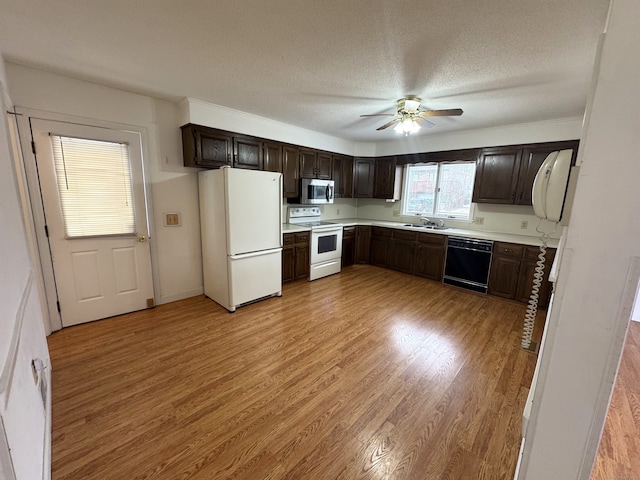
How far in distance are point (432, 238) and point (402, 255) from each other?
0.65 meters

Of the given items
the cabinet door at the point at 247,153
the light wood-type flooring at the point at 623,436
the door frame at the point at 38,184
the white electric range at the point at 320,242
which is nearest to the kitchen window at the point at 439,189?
the white electric range at the point at 320,242

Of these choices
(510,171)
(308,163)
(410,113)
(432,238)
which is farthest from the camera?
(308,163)

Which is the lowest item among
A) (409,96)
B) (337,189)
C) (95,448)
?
(95,448)

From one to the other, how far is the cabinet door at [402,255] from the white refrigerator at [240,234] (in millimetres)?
2295

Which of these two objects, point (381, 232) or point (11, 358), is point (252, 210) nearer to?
point (11, 358)

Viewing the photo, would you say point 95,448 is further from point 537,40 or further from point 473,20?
point 537,40

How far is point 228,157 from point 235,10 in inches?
78.2

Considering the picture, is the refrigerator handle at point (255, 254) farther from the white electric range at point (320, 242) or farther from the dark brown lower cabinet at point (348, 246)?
the dark brown lower cabinet at point (348, 246)

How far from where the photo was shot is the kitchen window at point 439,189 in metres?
4.50

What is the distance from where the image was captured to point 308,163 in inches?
176

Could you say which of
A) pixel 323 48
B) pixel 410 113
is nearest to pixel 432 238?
pixel 410 113

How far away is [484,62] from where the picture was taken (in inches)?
80.5

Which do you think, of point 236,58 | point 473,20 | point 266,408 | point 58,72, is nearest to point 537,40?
point 473,20

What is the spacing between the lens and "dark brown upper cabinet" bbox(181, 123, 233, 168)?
313 cm
